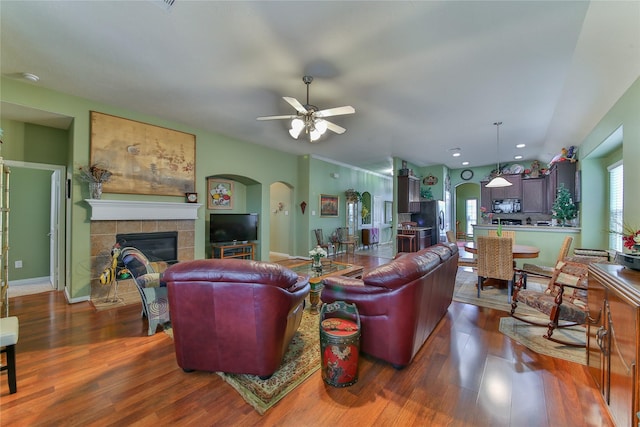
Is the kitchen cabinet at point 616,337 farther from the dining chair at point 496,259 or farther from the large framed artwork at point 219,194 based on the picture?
the large framed artwork at point 219,194

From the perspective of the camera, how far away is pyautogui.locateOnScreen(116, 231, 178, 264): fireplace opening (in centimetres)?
402

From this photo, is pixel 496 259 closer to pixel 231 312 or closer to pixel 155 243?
pixel 231 312

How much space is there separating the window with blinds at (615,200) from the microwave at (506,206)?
3109 millimetres

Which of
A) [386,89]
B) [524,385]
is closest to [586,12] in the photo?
[386,89]

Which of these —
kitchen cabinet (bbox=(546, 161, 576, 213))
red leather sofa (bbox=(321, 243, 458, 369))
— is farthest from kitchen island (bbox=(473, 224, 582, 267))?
red leather sofa (bbox=(321, 243, 458, 369))

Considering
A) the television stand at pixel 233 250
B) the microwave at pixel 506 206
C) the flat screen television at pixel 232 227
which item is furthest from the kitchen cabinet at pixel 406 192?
the television stand at pixel 233 250

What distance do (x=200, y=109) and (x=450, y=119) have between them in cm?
412

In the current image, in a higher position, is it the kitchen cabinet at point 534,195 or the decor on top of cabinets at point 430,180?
the decor on top of cabinets at point 430,180

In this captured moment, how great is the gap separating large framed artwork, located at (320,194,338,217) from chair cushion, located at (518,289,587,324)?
5080 mm

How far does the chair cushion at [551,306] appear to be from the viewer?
7.74 feet

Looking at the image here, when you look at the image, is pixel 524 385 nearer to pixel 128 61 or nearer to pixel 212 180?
pixel 128 61

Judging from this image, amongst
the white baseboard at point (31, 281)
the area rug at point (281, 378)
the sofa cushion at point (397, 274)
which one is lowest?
the area rug at point (281, 378)

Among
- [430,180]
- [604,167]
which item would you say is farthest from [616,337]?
[430,180]

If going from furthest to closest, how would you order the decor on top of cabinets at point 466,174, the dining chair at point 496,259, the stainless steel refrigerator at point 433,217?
the decor on top of cabinets at point 466,174 < the stainless steel refrigerator at point 433,217 < the dining chair at point 496,259
